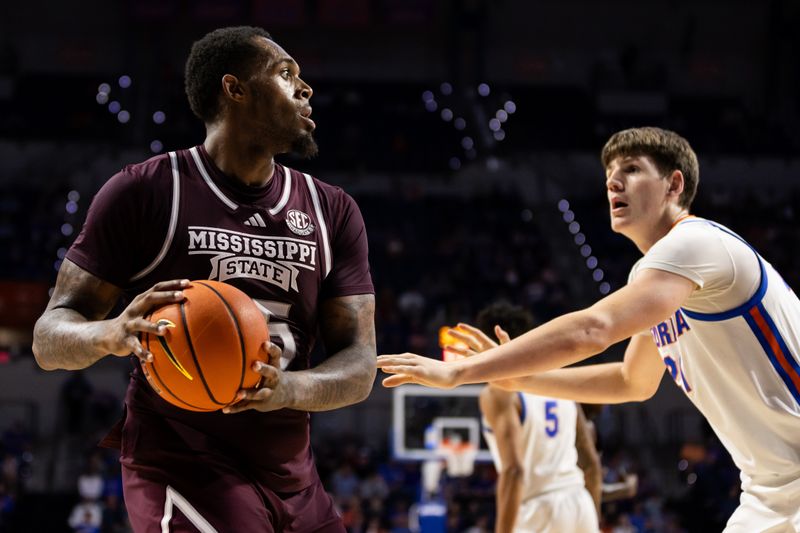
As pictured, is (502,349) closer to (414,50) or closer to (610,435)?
(610,435)

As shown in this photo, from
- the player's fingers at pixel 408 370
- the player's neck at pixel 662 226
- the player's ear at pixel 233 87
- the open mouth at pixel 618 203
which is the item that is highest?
the player's ear at pixel 233 87

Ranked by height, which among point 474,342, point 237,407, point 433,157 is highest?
point 433,157

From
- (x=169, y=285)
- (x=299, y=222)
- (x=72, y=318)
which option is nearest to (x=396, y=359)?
(x=299, y=222)

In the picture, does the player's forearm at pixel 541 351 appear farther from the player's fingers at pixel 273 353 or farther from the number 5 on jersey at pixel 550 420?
the number 5 on jersey at pixel 550 420

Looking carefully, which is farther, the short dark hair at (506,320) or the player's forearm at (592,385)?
the short dark hair at (506,320)

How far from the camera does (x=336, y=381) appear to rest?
3113 millimetres

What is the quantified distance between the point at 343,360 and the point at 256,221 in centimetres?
50

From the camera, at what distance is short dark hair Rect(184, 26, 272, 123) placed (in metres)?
3.33

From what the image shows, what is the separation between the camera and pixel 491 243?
19812 mm

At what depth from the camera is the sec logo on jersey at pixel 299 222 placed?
3260 millimetres

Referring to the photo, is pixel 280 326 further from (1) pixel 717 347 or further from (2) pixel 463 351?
(1) pixel 717 347

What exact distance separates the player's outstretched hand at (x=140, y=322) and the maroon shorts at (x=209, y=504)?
1.53 feet

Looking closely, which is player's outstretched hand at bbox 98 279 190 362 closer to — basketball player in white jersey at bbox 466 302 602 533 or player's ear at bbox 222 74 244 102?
player's ear at bbox 222 74 244 102

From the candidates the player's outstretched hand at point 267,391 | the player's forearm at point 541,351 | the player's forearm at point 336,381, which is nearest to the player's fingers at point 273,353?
the player's outstretched hand at point 267,391
